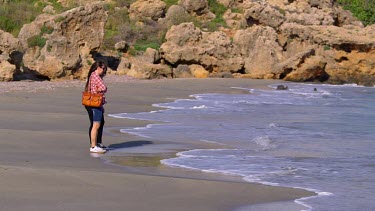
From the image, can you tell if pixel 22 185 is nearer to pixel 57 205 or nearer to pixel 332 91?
pixel 57 205

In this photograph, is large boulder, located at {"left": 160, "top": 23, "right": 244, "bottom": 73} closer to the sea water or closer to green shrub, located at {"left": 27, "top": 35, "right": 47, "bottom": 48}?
green shrub, located at {"left": 27, "top": 35, "right": 47, "bottom": 48}

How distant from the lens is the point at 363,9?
4594 cm

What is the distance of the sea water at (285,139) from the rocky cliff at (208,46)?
5373 mm

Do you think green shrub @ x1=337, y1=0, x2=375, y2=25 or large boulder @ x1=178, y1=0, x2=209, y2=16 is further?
green shrub @ x1=337, y1=0, x2=375, y2=25

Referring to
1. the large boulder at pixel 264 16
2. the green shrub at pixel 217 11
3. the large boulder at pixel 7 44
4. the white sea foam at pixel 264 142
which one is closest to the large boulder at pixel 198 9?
the green shrub at pixel 217 11

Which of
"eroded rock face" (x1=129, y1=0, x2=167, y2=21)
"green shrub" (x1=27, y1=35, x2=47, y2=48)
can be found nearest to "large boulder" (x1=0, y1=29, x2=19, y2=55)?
"green shrub" (x1=27, y1=35, x2=47, y2=48)

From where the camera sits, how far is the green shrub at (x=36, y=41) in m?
26.3

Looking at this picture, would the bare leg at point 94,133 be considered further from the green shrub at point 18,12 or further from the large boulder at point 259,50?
the large boulder at point 259,50

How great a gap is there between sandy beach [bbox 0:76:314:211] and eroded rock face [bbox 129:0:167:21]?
24.0 metres

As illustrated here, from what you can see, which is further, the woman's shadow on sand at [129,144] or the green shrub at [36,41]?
the green shrub at [36,41]

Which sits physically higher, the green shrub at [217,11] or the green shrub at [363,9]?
the green shrub at [363,9]

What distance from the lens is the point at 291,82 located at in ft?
103

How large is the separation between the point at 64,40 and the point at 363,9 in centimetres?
2603

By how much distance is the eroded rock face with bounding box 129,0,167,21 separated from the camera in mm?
38188
